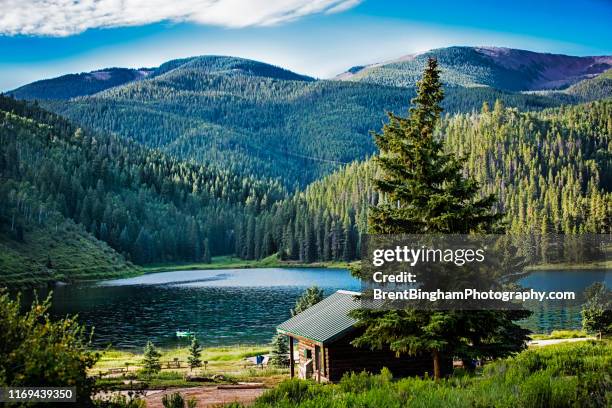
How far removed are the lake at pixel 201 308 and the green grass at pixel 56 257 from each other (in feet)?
22.6

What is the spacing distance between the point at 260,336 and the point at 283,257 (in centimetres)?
12819

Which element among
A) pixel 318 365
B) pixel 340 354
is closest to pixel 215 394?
pixel 318 365

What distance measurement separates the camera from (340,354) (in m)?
28.6

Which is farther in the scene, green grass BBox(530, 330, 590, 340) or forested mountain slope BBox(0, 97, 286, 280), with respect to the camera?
forested mountain slope BBox(0, 97, 286, 280)

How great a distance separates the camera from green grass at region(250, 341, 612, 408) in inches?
325

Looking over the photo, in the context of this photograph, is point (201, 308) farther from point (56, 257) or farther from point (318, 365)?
point (56, 257)

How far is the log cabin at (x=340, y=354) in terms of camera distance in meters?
28.1

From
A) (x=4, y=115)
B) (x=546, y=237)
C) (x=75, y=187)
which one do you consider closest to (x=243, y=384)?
(x=546, y=237)

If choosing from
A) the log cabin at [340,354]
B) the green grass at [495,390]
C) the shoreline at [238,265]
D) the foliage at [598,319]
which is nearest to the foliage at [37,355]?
the green grass at [495,390]

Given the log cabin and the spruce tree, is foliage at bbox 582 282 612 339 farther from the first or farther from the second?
the spruce tree

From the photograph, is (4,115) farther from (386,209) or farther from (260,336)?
(386,209)

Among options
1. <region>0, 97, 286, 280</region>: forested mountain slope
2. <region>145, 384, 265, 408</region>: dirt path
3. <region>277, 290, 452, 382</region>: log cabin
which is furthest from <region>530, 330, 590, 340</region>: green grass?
<region>0, 97, 286, 280</region>: forested mountain slope

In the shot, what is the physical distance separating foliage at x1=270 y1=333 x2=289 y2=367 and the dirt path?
9.20 meters

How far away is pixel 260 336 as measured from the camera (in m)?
59.0
